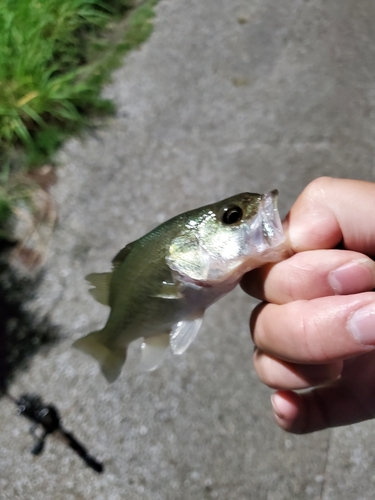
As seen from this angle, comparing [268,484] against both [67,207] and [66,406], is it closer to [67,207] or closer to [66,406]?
[66,406]

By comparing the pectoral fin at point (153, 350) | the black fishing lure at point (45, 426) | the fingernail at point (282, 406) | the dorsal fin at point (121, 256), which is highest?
the dorsal fin at point (121, 256)

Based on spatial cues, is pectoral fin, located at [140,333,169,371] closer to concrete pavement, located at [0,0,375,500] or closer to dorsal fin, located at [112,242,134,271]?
dorsal fin, located at [112,242,134,271]

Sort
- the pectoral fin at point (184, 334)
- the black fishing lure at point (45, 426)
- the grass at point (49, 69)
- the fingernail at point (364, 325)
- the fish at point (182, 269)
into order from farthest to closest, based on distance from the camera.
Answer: the grass at point (49, 69) < the black fishing lure at point (45, 426) < the pectoral fin at point (184, 334) < the fish at point (182, 269) < the fingernail at point (364, 325)

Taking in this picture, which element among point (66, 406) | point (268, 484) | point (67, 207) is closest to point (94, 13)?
point (67, 207)

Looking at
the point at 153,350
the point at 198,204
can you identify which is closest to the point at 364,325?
the point at 153,350

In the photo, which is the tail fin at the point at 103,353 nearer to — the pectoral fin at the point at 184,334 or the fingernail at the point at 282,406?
the pectoral fin at the point at 184,334

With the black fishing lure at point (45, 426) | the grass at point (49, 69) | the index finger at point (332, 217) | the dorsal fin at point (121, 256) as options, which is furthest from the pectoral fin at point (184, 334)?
the grass at point (49, 69)

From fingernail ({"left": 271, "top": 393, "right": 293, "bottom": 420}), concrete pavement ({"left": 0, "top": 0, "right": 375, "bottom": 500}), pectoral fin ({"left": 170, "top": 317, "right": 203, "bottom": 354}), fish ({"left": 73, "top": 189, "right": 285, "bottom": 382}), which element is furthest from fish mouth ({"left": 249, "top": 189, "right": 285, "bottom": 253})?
concrete pavement ({"left": 0, "top": 0, "right": 375, "bottom": 500})

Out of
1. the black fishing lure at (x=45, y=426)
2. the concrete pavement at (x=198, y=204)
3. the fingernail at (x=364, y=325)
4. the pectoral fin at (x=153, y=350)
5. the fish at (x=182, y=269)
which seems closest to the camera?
the fingernail at (x=364, y=325)
